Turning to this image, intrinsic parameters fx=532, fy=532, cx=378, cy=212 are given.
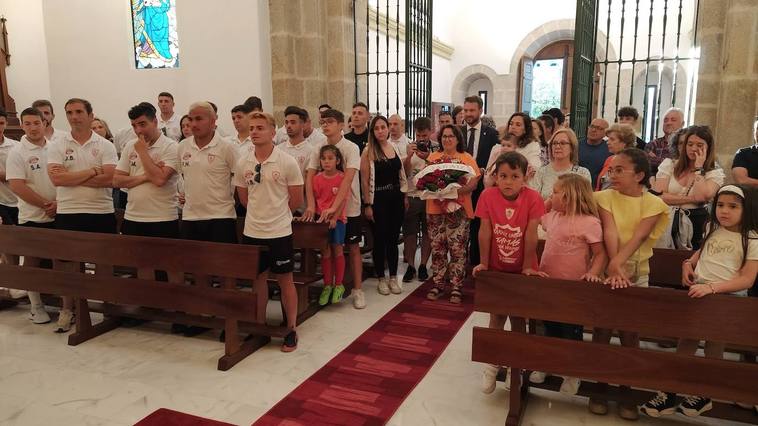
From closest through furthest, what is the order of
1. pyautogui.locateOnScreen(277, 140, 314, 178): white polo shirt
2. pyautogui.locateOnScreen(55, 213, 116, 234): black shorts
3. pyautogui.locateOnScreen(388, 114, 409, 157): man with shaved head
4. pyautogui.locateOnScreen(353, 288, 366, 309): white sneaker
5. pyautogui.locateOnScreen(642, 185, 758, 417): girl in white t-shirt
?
1. pyautogui.locateOnScreen(642, 185, 758, 417): girl in white t-shirt
2. pyautogui.locateOnScreen(55, 213, 116, 234): black shorts
3. pyautogui.locateOnScreen(353, 288, 366, 309): white sneaker
4. pyautogui.locateOnScreen(277, 140, 314, 178): white polo shirt
5. pyautogui.locateOnScreen(388, 114, 409, 157): man with shaved head

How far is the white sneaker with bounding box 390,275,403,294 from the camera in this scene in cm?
475

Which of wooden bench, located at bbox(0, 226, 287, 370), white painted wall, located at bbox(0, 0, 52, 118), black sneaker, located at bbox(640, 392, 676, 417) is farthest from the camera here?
white painted wall, located at bbox(0, 0, 52, 118)

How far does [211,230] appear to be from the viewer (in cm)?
379

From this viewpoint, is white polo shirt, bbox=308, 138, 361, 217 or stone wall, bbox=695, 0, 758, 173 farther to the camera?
stone wall, bbox=695, 0, 758, 173

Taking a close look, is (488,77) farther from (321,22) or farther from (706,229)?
(706,229)

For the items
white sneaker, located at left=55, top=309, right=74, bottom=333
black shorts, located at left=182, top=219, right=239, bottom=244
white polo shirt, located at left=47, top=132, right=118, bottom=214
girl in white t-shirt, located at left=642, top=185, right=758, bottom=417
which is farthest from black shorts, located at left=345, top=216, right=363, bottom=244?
girl in white t-shirt, located at left=642, top=185, right=758, bottom=417

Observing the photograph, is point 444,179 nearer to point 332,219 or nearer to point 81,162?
point 332,219

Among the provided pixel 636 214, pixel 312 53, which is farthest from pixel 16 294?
pixel 636 214

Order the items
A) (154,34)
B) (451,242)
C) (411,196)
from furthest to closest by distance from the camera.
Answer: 1. (154,34)
2. (411,196)
3. (451,242)

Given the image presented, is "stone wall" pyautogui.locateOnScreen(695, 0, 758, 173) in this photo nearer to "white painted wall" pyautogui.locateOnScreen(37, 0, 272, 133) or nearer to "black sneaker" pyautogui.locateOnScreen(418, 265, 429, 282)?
"black sneaker" pyautogui.locateOnScreen(418, 265, 429, 282)

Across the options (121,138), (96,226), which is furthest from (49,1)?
(96,226)

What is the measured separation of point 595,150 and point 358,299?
2.41 metres

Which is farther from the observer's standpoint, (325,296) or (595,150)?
(595,150)

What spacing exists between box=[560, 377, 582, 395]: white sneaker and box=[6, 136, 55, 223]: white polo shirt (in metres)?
4.00
